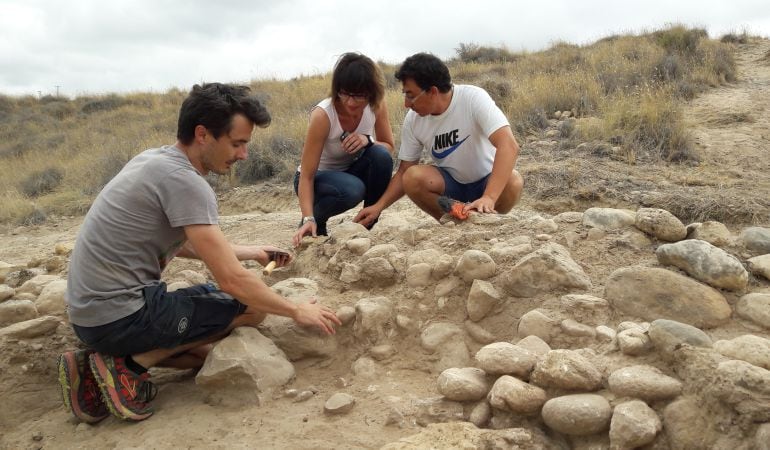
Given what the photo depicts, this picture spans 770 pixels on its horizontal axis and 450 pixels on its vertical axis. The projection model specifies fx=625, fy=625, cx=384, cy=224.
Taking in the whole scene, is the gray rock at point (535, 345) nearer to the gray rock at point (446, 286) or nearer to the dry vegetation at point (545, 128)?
the gray rock at point (446, 286)

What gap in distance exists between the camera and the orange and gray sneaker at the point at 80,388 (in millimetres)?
2666

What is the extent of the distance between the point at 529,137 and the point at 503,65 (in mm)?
6181

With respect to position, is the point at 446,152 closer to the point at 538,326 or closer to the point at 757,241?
the point at 538,326

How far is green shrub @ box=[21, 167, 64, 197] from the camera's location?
416 inches

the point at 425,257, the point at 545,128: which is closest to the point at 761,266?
the point at 425,257

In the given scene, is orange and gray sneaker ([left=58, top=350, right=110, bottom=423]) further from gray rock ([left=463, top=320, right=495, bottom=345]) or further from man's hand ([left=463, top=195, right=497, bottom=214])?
man's hand ([left=463, top=195, right=497, bottom=214])

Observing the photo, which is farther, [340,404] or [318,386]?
[318,386]

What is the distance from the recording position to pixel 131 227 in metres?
2.56

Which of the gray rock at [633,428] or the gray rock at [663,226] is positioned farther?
the gray rock at [663,226]

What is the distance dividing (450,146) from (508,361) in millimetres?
1959

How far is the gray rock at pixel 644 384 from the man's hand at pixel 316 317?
3.92 ft

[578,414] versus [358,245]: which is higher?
[358,245]

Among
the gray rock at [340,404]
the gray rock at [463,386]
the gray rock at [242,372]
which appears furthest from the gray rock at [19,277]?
the gray rock at [463,386]

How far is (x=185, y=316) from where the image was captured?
273cm
